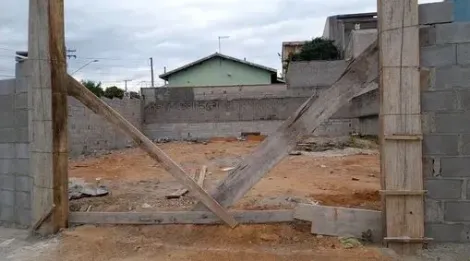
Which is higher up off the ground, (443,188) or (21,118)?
(21,118)

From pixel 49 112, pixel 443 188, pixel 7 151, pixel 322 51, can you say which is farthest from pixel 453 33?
pixel 322 51

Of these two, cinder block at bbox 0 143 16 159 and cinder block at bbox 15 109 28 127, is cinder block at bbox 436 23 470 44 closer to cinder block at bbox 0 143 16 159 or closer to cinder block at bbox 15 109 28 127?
cinder block at bbox 15 109 28 127

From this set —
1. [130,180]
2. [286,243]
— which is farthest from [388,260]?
[130,180]

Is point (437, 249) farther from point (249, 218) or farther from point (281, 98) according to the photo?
point (281, 98)

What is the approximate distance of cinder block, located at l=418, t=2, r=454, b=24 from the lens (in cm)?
384

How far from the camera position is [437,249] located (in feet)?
12.7

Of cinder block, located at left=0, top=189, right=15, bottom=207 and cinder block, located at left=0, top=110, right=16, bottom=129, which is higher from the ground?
cinder block, located at left=0, top=110, right=16, bottom=129

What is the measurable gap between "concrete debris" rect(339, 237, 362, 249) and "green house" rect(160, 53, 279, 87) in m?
35.5

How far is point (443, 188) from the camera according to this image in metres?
3.92

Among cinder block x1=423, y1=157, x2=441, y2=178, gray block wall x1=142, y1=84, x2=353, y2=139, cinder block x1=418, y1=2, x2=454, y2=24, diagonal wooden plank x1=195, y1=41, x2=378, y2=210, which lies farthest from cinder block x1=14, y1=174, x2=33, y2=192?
gray block wall x1=142, y1=84, x2=353, y2=139

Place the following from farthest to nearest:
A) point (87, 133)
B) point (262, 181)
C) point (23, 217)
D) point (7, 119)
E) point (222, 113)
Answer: point (222, 113)
point (87, 133)
point (262, 181)
point (7, 119)
point (23, 217)

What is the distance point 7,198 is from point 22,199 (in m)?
0.37

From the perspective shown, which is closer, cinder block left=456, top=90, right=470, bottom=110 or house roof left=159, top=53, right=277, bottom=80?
cinder block left=456, top=90, right=470, bottom=110

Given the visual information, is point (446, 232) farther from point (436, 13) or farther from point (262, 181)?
point (262, 181)
